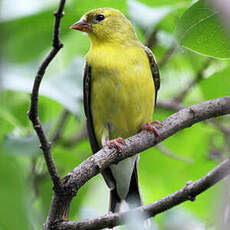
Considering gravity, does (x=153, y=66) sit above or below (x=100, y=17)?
below

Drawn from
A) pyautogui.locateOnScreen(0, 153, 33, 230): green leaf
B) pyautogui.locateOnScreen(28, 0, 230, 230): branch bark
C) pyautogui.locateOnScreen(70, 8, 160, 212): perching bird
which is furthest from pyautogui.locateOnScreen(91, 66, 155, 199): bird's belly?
pyautogui.locateOnScreen(0, 153, 33, 230): green leaf

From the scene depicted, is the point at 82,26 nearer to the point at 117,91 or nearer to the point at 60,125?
the point at 117,91

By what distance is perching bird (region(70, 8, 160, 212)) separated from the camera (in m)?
4.04

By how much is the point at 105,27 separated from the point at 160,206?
2.80 metres

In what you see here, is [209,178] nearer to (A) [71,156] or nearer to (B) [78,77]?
(A) [71,156]

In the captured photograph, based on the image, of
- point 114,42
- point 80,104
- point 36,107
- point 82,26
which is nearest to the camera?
point 36,107

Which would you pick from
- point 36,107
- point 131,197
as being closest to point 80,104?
point 131,197

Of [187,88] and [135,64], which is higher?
[135,64]

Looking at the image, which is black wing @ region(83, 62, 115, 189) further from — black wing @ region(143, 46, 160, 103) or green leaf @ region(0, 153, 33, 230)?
green leaf @ region(0, 153, 33, 230)

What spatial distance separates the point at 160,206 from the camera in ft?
7.31

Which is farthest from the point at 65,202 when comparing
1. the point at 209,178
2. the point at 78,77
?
the point at 78,77

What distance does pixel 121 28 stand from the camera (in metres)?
4.74

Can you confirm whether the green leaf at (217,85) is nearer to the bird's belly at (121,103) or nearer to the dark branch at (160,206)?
the bird's belly at (121,103)

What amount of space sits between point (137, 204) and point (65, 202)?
80.0 inches
